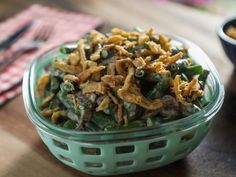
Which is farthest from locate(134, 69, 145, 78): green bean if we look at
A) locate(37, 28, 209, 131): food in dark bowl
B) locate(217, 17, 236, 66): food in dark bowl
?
locate(217, 17, 236, 66): food in dark bowl

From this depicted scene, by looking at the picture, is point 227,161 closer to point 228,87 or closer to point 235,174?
point 235,174

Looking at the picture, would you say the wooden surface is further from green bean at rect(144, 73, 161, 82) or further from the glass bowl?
green bean at rect(144, 73, 161, 82)

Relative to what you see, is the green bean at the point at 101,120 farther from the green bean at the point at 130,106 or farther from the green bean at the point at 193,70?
the green bean at the point at 193,70

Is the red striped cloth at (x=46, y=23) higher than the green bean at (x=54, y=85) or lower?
lower

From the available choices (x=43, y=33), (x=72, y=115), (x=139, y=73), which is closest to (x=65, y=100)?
(x=72, y=115)

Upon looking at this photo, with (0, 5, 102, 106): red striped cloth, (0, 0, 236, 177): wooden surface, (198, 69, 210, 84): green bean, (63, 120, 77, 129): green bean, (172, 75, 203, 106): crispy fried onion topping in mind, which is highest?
(172, 75, 203, 106): crispy fried onion topping

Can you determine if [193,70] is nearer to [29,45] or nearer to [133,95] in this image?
[133,95]

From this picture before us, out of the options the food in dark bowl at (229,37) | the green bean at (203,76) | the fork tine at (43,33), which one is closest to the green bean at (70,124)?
the green bean at (203,76)
